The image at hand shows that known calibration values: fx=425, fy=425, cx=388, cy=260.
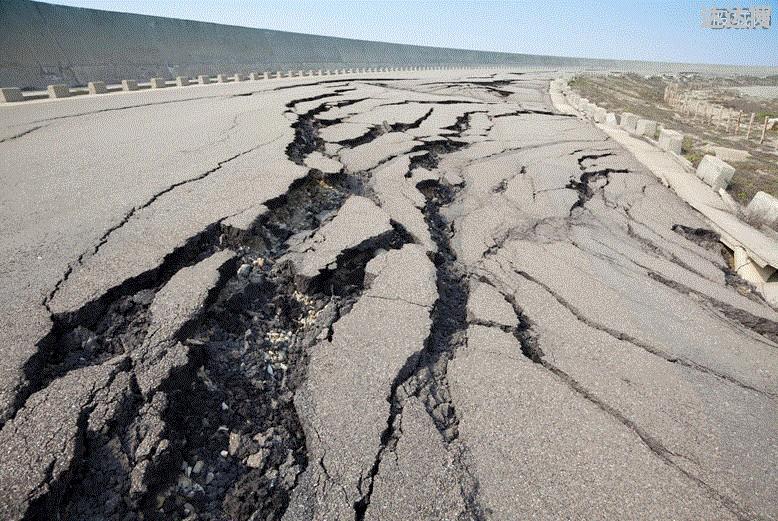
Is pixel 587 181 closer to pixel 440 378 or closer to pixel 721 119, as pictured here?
pixel 440 378

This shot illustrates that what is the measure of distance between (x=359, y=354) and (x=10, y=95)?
10.9 meters

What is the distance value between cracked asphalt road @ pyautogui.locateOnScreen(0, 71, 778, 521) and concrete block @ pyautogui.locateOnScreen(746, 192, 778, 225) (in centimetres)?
97

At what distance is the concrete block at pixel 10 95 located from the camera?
864 centimetres

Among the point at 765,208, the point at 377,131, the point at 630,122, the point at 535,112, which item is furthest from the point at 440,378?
the point at 535,112

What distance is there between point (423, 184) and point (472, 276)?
1.84 meters

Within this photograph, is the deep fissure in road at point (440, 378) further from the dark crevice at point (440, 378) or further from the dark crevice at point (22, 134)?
the dark crevice at point (22, 134)

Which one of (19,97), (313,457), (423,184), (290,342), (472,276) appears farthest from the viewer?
(19,97)

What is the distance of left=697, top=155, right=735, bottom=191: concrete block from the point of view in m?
5.46

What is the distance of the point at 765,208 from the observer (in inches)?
181

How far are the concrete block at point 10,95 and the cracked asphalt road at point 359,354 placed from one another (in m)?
6.24

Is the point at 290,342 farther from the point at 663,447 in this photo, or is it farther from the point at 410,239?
the point at 663,447

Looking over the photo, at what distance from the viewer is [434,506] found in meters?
1.51

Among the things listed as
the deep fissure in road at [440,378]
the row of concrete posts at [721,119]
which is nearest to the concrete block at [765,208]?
the deep fissure in road at [440,378]

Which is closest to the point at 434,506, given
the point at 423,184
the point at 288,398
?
the point at 288,398
